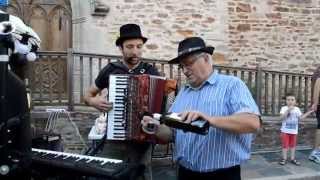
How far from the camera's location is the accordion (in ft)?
14.5

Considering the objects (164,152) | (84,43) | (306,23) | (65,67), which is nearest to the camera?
(164,152)

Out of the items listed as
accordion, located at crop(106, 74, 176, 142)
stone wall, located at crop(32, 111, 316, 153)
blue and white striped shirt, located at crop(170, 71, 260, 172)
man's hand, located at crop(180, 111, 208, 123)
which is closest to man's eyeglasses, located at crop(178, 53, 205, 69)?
blue and white striped shirt, located at crop(170, 71, 260, 172)

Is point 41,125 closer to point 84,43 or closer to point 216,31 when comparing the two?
point 84,43

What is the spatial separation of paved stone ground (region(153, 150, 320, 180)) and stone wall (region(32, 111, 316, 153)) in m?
1.02

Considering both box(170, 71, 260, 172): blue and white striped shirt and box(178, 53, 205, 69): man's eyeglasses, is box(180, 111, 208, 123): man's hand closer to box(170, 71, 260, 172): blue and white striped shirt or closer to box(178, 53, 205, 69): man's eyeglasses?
box(170, 71, 260, 172): blue and white striped shirt

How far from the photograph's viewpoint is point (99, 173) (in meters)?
3.63

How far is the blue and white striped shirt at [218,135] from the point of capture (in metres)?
3.56

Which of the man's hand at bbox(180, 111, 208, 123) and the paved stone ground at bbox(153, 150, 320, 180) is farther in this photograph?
the paved stone ground at bbox(153, 150, 320, 180)

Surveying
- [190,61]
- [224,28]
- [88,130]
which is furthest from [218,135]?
[224,28]

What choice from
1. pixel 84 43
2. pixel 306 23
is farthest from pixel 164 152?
pixel 306 23

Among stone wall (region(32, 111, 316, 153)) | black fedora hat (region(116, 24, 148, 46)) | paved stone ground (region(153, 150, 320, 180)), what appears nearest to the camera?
black fedora hat (region(116, 24, 148, 46))

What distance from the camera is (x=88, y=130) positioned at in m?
8.92

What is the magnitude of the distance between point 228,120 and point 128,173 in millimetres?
840

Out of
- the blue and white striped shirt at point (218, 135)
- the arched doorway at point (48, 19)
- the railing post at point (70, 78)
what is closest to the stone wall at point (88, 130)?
the railing post at point (70, 78)
